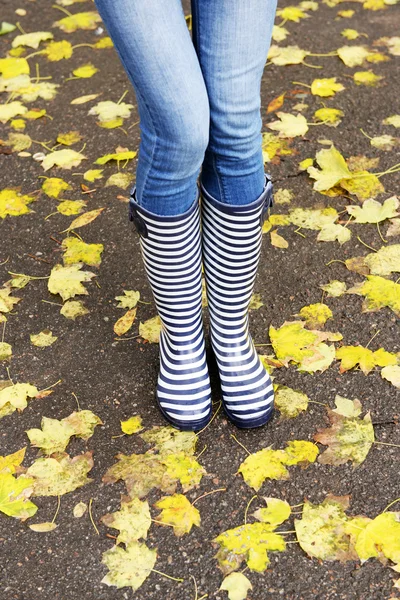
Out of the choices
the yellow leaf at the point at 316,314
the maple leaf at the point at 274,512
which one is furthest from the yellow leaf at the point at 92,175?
the maple leaf at the point at 274,512

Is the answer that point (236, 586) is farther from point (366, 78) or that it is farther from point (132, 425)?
point (366, 78)

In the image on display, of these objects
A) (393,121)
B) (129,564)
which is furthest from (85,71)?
(129,564)

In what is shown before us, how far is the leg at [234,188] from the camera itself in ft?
4.49

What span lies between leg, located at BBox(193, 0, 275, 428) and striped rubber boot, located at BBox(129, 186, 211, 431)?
0.05 metres

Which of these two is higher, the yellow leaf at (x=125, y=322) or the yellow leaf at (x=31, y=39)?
the yellow leaf at (x=31, y=39)

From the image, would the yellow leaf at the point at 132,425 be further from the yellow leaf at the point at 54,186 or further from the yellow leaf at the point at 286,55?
the yellow leaf at the point at 286,55

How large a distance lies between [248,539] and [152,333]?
0.71 metres

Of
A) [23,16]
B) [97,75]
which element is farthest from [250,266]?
[23,16]

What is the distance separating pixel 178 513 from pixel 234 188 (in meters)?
0.71

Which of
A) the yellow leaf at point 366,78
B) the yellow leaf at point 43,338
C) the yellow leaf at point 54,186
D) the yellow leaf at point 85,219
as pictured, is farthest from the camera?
the yellow leaf at point 366,78

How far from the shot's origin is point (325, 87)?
121 inches

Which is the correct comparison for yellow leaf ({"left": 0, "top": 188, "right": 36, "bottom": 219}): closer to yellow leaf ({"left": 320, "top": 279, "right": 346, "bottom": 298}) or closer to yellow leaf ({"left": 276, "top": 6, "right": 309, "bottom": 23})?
yellow leaf ({"left": 320, "top": 279, "right": 346, "bottom": 298})

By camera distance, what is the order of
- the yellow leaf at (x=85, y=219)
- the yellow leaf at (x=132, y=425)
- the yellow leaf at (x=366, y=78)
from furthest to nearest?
the yellow leaf at (x=366, y=78)
the yellow leaf at (x=85, y=219)
the yellow leaf at (x=132, y=425)

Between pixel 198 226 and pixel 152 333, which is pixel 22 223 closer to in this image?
pixel 152 333
